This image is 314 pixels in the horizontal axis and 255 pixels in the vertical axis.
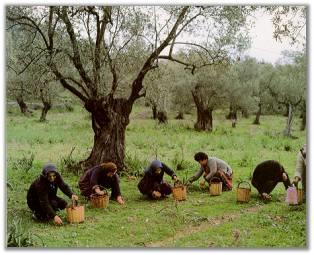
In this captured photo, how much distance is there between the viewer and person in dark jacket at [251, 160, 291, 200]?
21.8ft

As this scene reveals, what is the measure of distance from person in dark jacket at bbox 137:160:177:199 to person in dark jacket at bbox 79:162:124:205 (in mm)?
344

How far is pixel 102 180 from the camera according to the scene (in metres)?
6.81

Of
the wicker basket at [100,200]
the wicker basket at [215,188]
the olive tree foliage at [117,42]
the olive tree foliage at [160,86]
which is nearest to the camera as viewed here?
the wicker basket at [100,200]

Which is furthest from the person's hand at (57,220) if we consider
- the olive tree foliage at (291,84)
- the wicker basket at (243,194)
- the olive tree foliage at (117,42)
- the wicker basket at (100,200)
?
the olive tree foliage at (291,84)

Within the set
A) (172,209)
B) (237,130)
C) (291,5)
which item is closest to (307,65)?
(291,5)

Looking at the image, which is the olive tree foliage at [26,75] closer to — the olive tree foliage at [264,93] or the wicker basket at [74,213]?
the wicker basket at [74,213]

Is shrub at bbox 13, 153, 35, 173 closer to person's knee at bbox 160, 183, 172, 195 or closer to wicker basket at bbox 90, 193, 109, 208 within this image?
wicker basket at bbox 90, 193, 109, 208

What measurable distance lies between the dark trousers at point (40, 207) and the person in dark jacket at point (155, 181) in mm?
1059

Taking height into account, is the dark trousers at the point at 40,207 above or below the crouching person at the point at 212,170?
below

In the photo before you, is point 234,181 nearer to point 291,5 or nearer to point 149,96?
point 149,96

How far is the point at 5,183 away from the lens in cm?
609

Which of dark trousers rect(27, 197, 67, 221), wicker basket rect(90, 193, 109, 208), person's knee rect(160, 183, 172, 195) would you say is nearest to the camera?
dark trousers rect(27, 197, 67, 221)

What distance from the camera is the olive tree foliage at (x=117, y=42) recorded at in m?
6.59

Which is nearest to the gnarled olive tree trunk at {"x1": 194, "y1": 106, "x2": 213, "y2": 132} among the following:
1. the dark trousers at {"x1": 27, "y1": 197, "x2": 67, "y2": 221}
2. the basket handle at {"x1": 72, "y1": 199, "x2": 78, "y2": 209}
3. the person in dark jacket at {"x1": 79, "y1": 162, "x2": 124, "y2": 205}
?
the person in dark jacket at {"x1": 79, "y1": 162, "x2": 124, "y2": 205}
